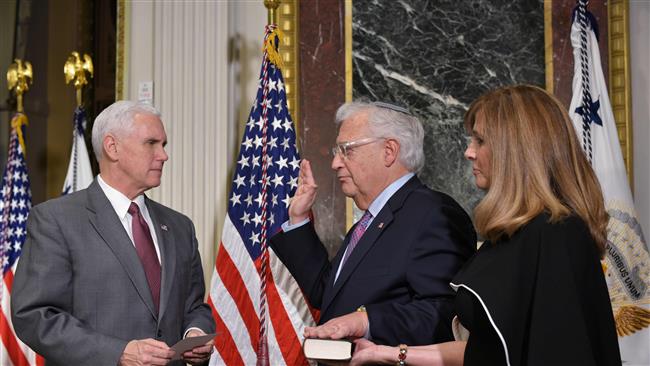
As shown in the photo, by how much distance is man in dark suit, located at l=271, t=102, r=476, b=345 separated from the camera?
3070mm

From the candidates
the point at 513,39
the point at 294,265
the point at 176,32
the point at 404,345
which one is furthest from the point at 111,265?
the point at 513,39

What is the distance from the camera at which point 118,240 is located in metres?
3.38

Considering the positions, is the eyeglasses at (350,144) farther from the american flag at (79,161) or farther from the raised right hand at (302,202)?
the american flag at (79,161)

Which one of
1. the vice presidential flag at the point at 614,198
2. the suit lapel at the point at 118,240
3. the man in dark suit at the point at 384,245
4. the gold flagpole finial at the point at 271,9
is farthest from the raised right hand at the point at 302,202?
the vice presidential flag at the point at 614,198

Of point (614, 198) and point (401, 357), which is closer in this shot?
point (401, 357)

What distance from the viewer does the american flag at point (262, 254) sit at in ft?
15.3

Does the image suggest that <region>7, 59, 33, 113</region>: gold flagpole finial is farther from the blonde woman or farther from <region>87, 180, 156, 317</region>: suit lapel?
the blonde woman

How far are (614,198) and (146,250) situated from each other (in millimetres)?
2565

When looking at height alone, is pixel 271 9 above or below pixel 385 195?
above

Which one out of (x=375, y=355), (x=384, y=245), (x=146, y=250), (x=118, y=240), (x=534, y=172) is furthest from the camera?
(x=146, y=250)

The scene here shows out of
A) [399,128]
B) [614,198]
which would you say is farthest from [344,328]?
[614,198]

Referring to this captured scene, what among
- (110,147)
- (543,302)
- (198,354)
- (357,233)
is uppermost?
(110,147)

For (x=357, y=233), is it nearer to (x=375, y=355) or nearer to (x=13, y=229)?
(x=375, y=355)

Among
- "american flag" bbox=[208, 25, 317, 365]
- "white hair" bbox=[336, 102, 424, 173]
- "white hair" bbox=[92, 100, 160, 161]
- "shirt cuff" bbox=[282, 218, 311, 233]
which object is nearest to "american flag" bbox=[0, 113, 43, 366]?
"american flag" bbox=[208, 25, 317, 365]
